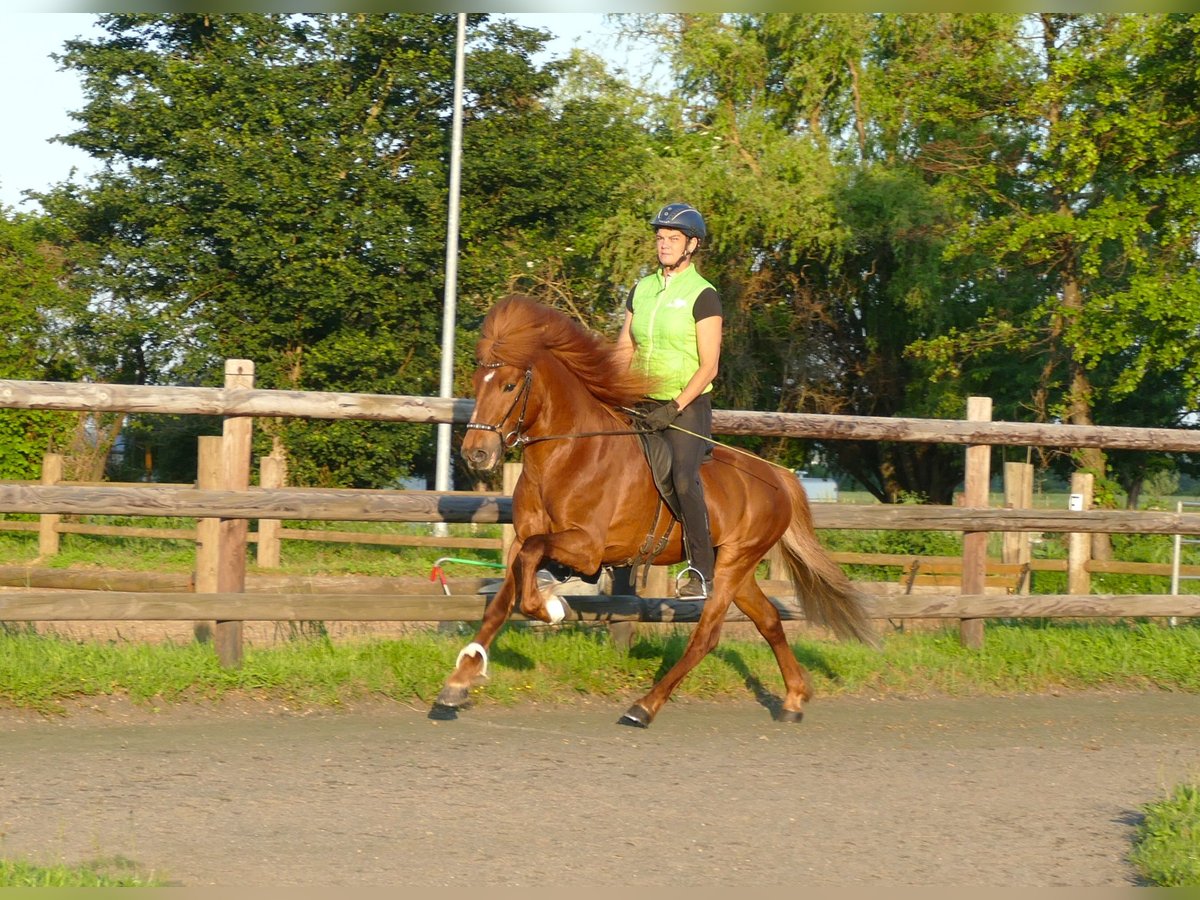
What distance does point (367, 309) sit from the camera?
1038 inches

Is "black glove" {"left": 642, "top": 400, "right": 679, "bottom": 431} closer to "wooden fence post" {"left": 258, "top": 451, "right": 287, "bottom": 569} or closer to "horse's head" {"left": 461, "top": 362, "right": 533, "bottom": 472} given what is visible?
"horse's head" {"left": 461, "top": 362, "right": 533, "bottom": 472}

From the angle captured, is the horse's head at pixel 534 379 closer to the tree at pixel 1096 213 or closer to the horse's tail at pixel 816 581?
the horse's tail at pixel 816 581

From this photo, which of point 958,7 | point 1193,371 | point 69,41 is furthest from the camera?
point 69,41

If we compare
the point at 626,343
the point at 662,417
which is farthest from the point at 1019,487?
the point at 662,417

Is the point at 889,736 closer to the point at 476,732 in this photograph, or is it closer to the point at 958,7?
the point at 476,732

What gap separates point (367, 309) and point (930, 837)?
72.1 feet

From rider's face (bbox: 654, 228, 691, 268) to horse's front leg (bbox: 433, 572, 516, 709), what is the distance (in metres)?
1.94

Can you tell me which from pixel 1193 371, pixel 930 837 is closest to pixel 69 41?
pixel 1193 371

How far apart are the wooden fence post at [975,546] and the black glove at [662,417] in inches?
125

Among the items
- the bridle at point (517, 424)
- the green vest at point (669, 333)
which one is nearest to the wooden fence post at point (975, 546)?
the green vest at point (669, 333)

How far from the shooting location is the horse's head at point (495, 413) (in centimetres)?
683

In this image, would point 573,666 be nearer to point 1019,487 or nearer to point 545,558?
point 545,558

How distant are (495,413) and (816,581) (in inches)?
101

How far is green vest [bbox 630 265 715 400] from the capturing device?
7.69 m
